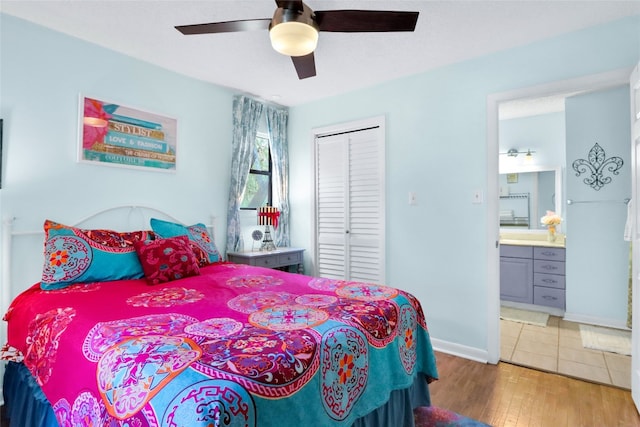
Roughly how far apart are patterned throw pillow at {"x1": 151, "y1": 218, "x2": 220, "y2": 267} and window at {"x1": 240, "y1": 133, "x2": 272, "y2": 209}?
1057mm

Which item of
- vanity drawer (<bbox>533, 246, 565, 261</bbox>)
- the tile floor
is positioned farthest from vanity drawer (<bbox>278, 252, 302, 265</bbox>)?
vanity drawer (<bbox>533, 246, 565, 261</bbox>)

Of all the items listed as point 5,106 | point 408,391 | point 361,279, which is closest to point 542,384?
point 408,391

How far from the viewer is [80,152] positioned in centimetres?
263

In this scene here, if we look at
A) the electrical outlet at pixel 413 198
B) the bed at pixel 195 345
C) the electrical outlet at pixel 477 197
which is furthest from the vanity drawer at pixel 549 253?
the bed at pixel 195 345

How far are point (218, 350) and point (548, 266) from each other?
14.1 ft

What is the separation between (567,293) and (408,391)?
126 inches

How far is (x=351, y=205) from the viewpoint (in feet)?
12.7

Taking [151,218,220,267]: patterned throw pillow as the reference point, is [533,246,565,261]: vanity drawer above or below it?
below

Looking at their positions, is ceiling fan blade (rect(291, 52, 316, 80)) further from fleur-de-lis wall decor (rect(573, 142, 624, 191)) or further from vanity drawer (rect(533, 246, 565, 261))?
vanity drawer (rect(533, 246, 565, 261))

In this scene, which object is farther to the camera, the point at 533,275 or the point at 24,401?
the point at 533,275

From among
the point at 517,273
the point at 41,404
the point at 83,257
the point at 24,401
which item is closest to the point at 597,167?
the point at 517,273

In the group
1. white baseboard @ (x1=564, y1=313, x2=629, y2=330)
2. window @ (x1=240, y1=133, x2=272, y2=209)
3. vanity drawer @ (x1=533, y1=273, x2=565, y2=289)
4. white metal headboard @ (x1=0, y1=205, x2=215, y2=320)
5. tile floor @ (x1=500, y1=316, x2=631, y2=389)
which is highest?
window @ (x1=240, y1=133, x2=272, y2=209)

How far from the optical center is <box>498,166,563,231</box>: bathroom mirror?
4.61m

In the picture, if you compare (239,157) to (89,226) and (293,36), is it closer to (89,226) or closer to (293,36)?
(89,226)
